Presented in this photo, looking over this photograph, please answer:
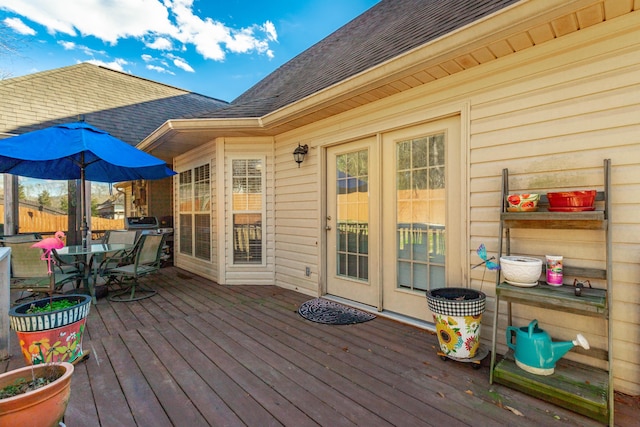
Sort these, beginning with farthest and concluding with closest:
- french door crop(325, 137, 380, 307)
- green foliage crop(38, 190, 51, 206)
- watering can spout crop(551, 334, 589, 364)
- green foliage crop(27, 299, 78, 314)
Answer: green foliage crop(38, 190, 51, 206) < french door crop(325, 137, 380, 307) < green foliage crop(27, 299, 78, 314) < watering can spout crop(551, 334, 589, 364)

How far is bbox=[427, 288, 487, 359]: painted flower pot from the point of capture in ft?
7.38

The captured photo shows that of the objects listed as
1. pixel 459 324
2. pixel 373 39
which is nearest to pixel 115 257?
pixel 459 324

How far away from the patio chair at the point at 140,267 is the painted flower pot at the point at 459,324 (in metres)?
3.77

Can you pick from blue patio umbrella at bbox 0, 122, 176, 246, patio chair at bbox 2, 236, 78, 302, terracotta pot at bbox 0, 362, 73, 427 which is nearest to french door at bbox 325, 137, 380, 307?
blue patio umbrella at bbox 0, 122, 176, 246

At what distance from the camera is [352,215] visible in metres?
3.80

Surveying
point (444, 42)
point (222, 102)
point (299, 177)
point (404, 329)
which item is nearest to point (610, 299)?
point (404, 329)

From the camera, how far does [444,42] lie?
7.75 feet

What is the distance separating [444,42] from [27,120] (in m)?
7.79

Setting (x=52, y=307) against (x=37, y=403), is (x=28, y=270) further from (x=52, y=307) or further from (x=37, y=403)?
(x=37, y=403)

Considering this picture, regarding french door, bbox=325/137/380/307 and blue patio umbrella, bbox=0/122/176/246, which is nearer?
blue patio umbrella, bbox=0/122/176/246

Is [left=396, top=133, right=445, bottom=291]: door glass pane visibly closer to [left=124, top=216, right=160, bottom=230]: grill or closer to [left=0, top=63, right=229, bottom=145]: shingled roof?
[left=124, top=216, right=160, bottom=230]: grill

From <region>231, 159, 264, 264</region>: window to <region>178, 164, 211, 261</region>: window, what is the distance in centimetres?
77

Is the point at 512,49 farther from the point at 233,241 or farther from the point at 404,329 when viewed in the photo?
the point at 233,241

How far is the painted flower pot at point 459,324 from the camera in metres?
2.25
